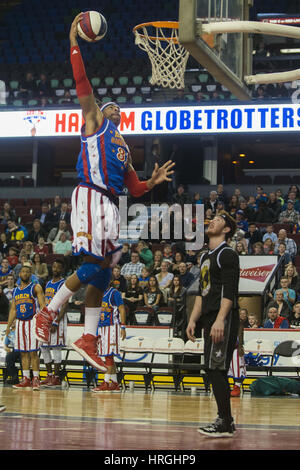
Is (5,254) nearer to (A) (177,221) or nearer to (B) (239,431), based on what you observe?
(A) (177,221)

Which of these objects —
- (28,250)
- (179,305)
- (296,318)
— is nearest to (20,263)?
(28,250)

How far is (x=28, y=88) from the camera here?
82.8 feet

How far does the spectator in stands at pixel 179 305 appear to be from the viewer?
13602 mm

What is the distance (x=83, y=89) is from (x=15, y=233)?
14.4 meters

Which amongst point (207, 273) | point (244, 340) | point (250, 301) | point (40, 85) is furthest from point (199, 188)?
point (207, 273)

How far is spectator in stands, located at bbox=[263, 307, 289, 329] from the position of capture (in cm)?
1301

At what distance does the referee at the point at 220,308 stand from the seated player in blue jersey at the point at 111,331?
561 centimetres

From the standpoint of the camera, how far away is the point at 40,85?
25.3 metres

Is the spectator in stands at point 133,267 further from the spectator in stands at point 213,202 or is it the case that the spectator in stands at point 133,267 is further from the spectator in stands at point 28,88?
the spectator in stands at point 28,88

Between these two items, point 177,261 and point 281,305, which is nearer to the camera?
point 281,305

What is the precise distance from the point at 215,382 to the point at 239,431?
1.55 feet

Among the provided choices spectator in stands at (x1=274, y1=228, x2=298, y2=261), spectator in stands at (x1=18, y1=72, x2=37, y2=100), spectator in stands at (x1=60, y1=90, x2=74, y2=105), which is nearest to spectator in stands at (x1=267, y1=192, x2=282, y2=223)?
spectator in stands at (x1=274, y1=228, x2=298, y2=261)

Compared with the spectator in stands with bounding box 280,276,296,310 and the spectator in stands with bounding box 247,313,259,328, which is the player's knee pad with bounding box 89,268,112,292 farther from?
the spectator in stands with bounding box 280,276,296,310

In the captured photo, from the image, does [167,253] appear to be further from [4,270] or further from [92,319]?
[92,319]
